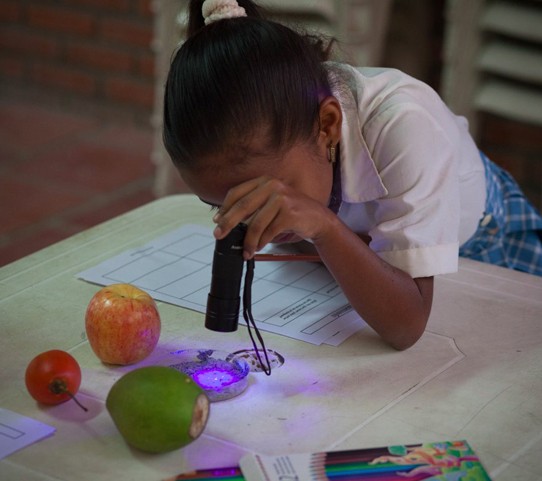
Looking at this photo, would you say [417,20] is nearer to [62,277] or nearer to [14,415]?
[62,277]

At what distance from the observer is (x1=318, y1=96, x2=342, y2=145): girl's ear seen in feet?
4.03

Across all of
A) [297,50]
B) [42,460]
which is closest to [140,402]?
[42,460]

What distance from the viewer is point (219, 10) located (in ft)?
4.10

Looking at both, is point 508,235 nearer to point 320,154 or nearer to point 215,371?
point 320,154

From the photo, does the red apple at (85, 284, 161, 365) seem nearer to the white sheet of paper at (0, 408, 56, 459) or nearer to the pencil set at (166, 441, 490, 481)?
the white sheet of paper at (0, 408, 56, 459)

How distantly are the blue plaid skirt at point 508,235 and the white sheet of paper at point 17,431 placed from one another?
2.97 feet

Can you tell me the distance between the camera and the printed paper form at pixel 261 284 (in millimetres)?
1271

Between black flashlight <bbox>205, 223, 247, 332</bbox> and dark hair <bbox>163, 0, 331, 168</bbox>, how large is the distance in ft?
0.40

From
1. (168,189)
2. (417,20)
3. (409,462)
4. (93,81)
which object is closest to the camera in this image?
(409,462)

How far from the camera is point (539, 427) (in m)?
1.03

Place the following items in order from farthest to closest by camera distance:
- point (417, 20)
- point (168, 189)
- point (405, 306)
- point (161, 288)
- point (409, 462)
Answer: point (417, 20), point (168, 189), point (161, 288), point (405, 306), point (409, 462)

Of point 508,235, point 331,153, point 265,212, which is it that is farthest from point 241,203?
point 508,235

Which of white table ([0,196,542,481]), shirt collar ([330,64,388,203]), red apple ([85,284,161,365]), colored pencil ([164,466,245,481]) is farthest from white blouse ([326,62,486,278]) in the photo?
colored pencil ([164,466,245,481])

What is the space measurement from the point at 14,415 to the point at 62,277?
39 cm
